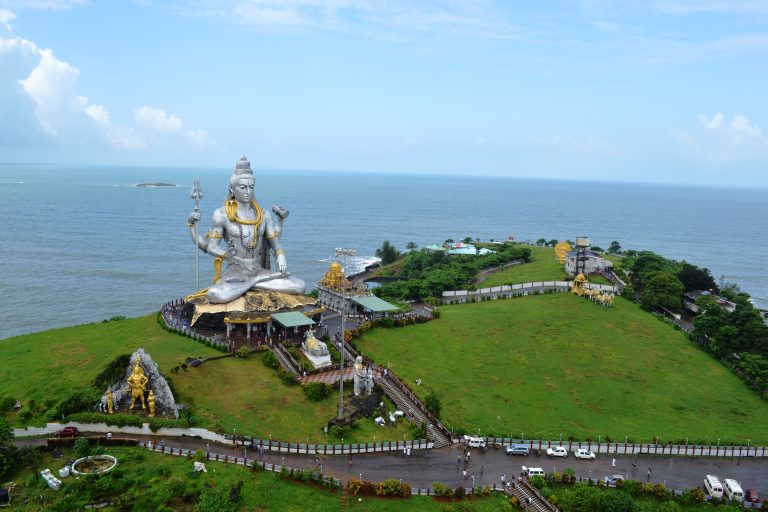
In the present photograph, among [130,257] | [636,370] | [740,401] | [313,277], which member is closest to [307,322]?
[636,370]

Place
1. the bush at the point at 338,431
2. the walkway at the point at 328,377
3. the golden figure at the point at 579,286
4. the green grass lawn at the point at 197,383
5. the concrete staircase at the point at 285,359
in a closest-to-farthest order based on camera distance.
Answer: the bush at the point at 338,431 < the green grass lawn at the point at 197,383 < the walkway at the point at 328,377 < the concrete staircase at the point at 285,359 < the golden figure at the point at 579,286

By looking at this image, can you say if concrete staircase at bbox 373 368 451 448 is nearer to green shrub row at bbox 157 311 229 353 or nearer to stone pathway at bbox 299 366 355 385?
stone pathway at bbox 299 366 355 385

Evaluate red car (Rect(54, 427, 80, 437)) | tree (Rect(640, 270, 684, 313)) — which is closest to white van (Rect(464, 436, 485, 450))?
red car (Rect(54, 427, 80, 437))

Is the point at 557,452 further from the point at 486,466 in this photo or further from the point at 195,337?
the point at 195,337

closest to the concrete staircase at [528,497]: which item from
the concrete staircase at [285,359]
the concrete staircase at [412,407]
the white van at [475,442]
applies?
the white van at [475,442]

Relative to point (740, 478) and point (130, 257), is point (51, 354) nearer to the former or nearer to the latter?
point (740, 478)

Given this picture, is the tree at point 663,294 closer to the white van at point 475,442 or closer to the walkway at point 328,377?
the white van at point 475,442
